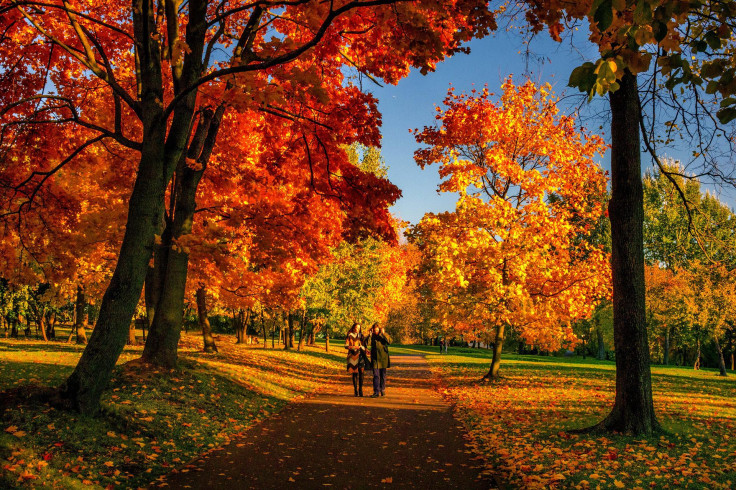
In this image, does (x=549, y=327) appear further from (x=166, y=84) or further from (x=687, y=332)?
(x=687, y=332)

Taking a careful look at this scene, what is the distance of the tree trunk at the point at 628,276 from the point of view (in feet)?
25.7

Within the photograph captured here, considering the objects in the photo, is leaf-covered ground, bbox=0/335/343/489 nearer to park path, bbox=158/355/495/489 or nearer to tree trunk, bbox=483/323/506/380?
park path, bbox=158/355/495/489

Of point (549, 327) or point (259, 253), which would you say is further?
point (549, 327)

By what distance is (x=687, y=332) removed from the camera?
108ft

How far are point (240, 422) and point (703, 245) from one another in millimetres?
9436

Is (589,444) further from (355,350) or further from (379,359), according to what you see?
(355,350)

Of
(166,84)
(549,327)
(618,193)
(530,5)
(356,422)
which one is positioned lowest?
(356,422)

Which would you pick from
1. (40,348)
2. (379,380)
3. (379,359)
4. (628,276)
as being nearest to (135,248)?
(628,276)

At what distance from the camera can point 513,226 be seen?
53.9 feet

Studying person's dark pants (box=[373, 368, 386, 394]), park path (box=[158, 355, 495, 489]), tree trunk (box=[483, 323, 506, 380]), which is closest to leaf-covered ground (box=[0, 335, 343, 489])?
park path (box=[158, 355, 495, 489])

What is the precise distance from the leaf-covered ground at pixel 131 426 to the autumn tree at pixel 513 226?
7508 mm

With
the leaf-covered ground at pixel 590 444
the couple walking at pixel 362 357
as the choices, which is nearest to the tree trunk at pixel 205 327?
the couple walking at pixel 362 357

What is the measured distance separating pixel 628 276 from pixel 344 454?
557 centimetres

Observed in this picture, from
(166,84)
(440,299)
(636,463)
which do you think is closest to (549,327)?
(440,299)
